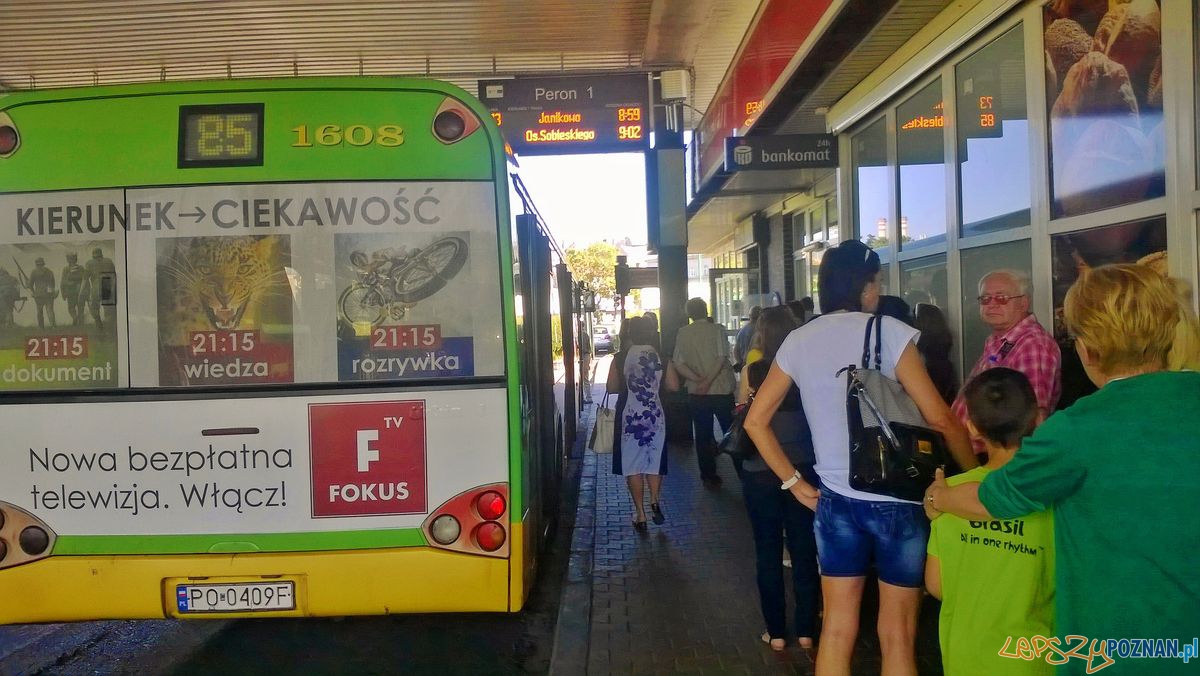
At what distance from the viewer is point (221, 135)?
4.07m

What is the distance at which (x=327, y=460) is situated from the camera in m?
4.02

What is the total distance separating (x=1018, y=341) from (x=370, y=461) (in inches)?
119

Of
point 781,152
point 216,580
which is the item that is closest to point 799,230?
point 781,152

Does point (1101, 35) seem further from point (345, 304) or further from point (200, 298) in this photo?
point (200, 298)

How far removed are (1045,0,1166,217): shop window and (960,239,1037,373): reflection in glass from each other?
68 centimetres

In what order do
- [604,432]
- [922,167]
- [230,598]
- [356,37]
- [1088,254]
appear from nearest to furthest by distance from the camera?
[230,598] < [1088,254] < [922,167] < [604,432] < [356,37]

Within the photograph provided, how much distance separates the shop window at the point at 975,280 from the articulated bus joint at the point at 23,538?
213 inches

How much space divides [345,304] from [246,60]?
881 centimetres

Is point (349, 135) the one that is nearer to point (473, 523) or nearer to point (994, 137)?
point (473, 523)

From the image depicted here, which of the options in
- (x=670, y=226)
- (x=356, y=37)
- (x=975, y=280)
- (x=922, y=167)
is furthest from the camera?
(x=670, y=226)

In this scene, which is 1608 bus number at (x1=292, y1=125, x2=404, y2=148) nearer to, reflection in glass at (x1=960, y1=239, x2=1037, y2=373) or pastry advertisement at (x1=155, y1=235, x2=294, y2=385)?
pastry advertisement at (x1=155, y1=235, x2=294, y2=385)

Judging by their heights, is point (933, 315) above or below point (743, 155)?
below

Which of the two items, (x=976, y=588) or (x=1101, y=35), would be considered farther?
(x=1101, y=35)

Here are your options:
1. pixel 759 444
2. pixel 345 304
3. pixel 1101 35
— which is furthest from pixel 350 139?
pixel 1101 35
